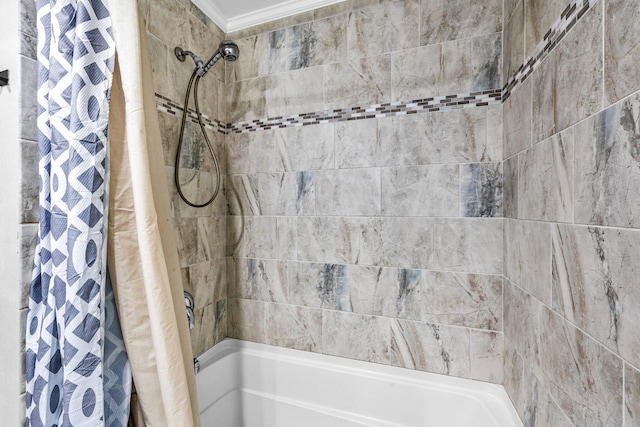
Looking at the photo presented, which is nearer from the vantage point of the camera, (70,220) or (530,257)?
(70,220)

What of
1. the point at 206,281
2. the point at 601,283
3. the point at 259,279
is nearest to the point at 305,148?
the point at 259,279

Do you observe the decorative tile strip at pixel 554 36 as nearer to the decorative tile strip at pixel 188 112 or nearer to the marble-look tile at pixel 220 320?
the decorative tile strip at pixel 188 112

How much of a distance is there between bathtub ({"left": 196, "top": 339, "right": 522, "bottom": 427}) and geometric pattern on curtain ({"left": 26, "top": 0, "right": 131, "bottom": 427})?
0.72 metres

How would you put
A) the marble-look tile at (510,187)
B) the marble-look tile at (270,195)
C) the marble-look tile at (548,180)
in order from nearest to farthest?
the marble-look tile at (548,180) < the marble-look tile at (510,187) < the marble-look tile at (270,195)

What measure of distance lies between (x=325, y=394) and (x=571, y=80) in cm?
156

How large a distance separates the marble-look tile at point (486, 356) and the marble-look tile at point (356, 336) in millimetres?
376

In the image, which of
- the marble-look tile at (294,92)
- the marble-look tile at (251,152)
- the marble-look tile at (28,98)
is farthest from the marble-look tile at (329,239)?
the marble-look tile at (28,98)

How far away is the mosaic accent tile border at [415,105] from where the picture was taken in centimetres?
79

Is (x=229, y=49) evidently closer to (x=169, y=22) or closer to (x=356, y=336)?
(x=169, y=22)

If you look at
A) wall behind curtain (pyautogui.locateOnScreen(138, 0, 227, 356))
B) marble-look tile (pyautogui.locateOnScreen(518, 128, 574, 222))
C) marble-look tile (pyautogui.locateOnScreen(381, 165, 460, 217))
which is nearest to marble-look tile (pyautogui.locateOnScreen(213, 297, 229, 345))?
wall behind curtain (pyautogui.locateOnScreen(138, 0, 227, 356))

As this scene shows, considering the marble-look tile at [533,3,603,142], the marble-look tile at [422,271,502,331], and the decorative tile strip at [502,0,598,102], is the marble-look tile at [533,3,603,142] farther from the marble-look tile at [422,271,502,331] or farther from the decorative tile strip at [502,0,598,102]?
the marble-look tile at [422,271,502,331]

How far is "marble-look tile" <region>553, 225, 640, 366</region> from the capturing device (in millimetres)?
527

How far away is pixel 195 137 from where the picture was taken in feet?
4.97

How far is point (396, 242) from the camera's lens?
55.1 inches
